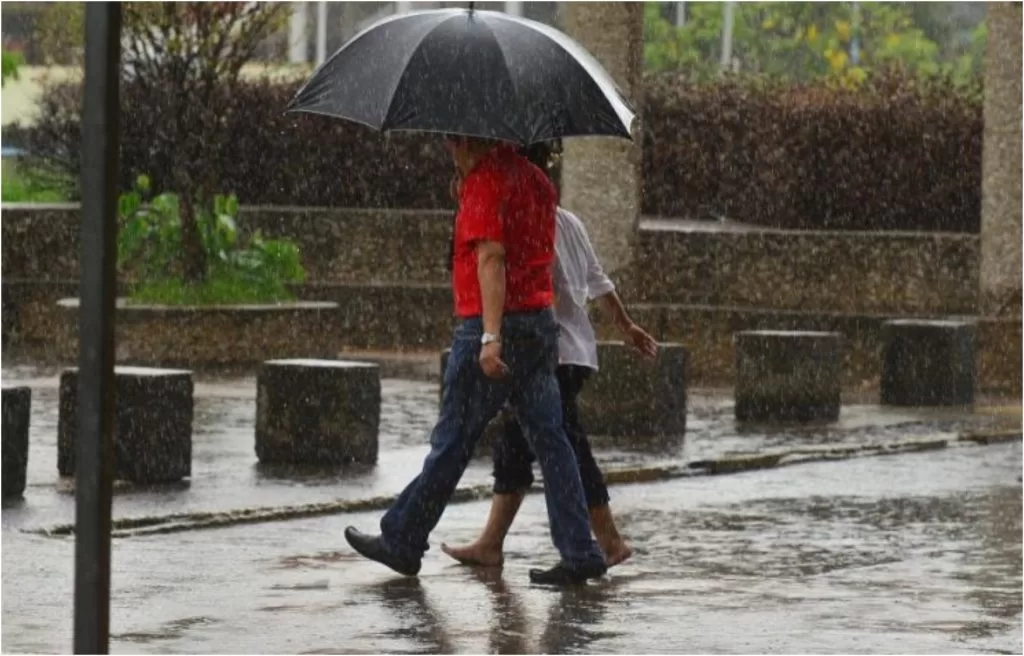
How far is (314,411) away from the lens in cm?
1371

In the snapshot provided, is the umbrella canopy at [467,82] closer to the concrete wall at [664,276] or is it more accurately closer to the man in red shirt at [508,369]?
the man in red shirt at [508,369]

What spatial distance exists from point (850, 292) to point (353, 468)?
1172cm

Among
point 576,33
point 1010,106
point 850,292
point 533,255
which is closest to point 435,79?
point 533,255

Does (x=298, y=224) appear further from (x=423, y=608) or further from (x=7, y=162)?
(x=423, y=608)

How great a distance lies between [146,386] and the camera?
501 inches

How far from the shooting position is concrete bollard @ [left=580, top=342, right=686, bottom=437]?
1591 centimetres

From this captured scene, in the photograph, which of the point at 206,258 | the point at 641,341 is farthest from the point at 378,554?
the point at 206,258

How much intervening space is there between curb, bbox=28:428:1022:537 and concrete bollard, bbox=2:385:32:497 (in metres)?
0.96

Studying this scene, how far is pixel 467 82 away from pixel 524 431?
1.25 meters

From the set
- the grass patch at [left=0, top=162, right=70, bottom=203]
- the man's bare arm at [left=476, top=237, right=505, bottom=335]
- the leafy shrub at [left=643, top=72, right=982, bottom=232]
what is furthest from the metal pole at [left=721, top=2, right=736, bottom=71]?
the man's bare arm at [left=476, top=237, right=505, bottom=335]

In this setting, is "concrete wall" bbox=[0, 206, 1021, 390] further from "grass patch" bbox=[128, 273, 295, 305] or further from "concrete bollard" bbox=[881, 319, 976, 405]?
"concrete bollard" bbox=[881, 319, 976, 405]

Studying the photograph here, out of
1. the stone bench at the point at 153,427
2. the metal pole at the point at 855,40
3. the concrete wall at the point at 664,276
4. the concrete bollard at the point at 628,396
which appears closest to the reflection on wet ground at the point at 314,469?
the stone bench at the point at 153,427

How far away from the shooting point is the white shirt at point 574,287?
9930 millimetres

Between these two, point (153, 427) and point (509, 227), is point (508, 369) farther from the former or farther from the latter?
point (153, 427)
